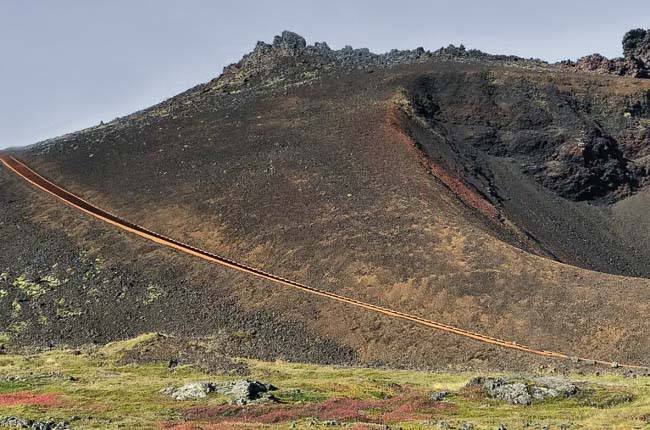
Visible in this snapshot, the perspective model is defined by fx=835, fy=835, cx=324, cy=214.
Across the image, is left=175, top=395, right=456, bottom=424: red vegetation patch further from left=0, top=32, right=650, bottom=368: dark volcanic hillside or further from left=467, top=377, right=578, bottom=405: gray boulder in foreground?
left=0, top=32, right=650, bottom=368: dark volcanic hillside

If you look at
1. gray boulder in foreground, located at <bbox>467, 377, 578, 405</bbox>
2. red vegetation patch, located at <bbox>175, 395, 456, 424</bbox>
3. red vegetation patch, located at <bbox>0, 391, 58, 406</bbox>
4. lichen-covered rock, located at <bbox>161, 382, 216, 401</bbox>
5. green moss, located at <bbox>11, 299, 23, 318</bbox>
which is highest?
green moss, located at <bbox>11, 299, 23, 318</bbox>

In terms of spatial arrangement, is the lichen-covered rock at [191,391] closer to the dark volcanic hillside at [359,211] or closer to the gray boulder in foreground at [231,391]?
the gray boulder in foreground at [231,391]

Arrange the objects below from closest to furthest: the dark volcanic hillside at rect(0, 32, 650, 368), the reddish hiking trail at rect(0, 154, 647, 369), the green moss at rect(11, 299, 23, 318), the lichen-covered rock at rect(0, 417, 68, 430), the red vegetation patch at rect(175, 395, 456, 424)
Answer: the lichen-covered rock at rect(0, 417, 68, 430)
the red vegetation patch at rect(175, 395, 456, 424)
the reddish hiking trail at rect(0, 154, 647, 369)
the dark volcanic hillside at rect(0, 32, 650, 368)
the green moss at rect(11, 299, 23, 318)

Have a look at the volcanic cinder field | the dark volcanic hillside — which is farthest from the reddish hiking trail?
the dark volcanic hillside

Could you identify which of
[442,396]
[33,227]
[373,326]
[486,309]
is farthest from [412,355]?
[33,227]

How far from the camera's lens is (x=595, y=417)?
3181 centimetres

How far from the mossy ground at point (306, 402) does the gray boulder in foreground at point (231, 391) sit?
1.80ft

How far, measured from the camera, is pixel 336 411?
33.9m

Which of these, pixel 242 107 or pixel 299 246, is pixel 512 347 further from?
pixel 242 107

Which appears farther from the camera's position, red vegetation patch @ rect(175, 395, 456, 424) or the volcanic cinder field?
the volcanic cinder field

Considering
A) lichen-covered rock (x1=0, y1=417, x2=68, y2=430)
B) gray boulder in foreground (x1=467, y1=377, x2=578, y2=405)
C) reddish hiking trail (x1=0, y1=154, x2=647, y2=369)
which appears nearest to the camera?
lichen-covered rock (x1=0, y1=417, x2=68, y2=430)

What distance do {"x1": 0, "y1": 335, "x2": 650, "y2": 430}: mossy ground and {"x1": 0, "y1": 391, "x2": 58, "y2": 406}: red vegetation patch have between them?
0.04 metres

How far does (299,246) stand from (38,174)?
32.6 metres

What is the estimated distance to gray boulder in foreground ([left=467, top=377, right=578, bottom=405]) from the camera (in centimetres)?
3556
